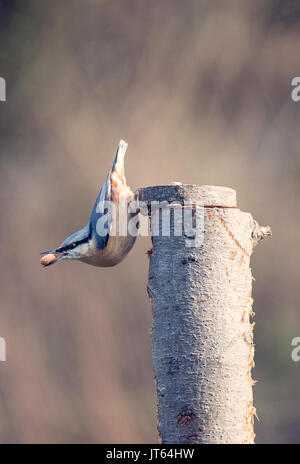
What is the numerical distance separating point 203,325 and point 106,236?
Result: 281 mm

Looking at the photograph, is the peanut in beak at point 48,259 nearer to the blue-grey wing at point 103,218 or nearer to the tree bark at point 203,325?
the blue-grey wing at point 103,218

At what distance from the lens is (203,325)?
1.09m

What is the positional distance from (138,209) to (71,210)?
3.05 meters

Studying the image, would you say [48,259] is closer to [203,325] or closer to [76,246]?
[76,246]

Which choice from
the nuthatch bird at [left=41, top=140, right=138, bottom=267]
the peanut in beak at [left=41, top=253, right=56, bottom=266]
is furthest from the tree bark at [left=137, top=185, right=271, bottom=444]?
the peanut in beak at [left=41, top=253, right=56, bottom=266]

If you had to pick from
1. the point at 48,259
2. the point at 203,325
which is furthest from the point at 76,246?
the point at 203,325

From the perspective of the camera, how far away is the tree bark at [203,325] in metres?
1.08

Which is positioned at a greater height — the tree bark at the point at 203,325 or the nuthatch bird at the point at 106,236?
the nuthatch bird at the point at 106,236

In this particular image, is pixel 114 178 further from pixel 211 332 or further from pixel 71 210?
pixel 71 210

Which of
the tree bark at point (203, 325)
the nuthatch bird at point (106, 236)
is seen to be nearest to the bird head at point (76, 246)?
the nuthatch bird at point (106, 236)

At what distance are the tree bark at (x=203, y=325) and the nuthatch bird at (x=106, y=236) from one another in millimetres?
151

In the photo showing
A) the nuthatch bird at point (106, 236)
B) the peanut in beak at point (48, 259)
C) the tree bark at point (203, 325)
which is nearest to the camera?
the tree bark at point (203, 325)

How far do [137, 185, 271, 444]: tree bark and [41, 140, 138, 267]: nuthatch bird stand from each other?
15 cm
